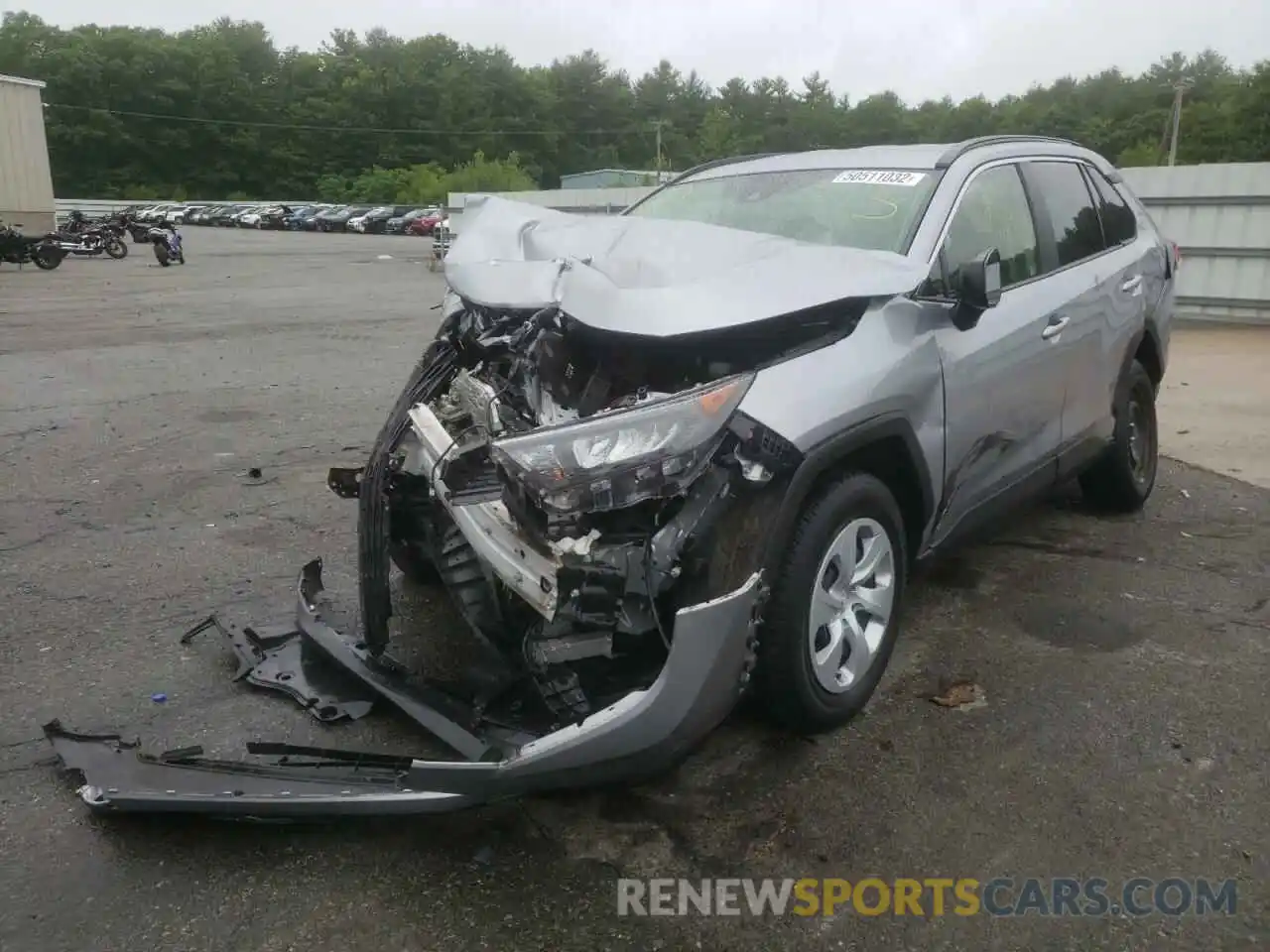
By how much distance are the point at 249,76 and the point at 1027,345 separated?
354 feet

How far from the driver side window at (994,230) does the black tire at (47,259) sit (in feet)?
80.8

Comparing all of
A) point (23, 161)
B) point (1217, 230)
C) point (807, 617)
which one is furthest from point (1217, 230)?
point (23, 161)

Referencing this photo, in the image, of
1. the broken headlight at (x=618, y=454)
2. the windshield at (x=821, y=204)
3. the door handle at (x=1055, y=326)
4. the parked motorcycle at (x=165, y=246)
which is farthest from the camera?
the parked motorcycle at (x=165, y=246)

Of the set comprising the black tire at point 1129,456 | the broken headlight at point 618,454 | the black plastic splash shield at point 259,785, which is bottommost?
the black plastic splash shield at point 259,785

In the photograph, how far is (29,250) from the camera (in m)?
23.2

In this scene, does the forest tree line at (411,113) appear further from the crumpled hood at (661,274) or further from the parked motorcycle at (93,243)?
the crumpled hood at (661,274)

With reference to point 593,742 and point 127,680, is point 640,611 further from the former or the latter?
point 127,680

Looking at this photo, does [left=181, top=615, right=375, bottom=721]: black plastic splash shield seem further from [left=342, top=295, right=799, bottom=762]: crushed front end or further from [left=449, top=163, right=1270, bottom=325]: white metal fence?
[left=449, top=163, right=1270, bottom=325]: white metal fence

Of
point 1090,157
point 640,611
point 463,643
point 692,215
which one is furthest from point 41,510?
point 1090,157

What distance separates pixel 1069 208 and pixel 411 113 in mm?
101955

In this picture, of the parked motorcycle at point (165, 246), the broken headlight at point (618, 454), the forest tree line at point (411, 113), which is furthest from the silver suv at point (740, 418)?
the forest tree line at point (411, 113)

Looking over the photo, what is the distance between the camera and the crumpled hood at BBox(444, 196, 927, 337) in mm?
2887

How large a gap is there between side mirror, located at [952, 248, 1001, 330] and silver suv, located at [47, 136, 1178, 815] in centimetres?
1

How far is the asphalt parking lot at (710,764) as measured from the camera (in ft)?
8.05
